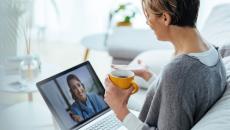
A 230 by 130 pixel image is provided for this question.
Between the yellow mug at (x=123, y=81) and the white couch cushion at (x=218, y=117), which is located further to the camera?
the yellow mug at (x=123, y=81)

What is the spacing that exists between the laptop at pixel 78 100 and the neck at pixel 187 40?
378mm

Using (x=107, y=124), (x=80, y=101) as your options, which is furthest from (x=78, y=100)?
(x=107, y=124)

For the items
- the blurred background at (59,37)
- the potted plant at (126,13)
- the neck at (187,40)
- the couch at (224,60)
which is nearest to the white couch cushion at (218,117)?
the couch at (224,60)

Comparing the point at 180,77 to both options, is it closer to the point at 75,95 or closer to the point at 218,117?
the point at 218,117

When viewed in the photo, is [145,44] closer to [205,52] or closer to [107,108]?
[107,108]

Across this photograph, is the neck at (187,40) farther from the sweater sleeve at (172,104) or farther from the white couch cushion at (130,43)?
the white couch cushion at (130,43)

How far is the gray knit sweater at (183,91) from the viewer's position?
97 cm

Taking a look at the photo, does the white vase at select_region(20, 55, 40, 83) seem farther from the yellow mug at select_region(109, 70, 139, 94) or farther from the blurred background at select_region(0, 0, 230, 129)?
the yellow mug at select_region(109, 70, 139, 94)

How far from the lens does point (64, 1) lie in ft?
11.0

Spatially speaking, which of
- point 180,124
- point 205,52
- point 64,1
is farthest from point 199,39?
point 64,1

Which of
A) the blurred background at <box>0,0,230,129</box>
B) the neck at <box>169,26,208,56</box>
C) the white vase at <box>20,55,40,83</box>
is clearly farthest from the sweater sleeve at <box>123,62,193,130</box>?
the white vase at <box>20,55,40,83</box>

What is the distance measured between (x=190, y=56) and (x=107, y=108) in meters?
0.44

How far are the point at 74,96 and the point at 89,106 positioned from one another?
0.24 ft

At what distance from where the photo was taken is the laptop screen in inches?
45.8
